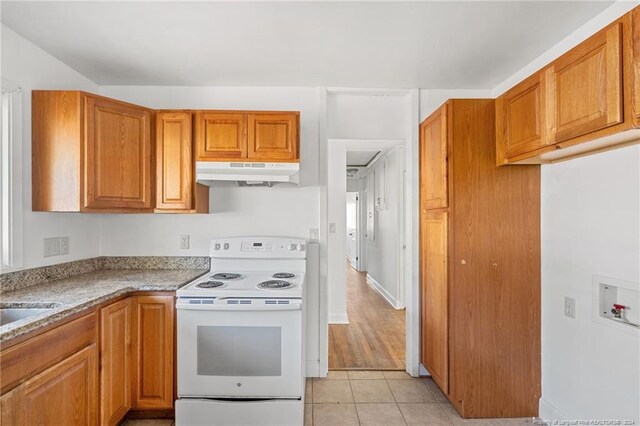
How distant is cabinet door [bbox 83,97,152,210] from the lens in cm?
208

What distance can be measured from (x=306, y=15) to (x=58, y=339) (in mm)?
2059

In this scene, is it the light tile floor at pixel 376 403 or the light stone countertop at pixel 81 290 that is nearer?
the light stone countertop at pixel 81 290

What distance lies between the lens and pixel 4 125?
6.27 ft

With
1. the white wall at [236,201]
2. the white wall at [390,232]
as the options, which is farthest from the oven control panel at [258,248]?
the white wall at [390,232]

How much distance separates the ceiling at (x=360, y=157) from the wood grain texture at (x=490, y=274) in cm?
315

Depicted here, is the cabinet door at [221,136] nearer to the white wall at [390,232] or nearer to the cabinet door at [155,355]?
the cabinet door at [155,355]

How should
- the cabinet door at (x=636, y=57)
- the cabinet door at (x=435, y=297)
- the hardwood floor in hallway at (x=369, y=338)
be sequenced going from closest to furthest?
the cabinet door at (x=636, y=57) → the cabinet door at (x=435, y=297) → the hardwood floor in hallway at (x=369, y=338)

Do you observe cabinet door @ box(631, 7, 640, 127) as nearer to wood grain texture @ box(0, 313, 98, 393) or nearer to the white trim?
wood grain texture @ box(0, 313, 98, 393)

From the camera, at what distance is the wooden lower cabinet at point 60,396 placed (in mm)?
1312

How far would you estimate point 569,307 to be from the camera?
193cm

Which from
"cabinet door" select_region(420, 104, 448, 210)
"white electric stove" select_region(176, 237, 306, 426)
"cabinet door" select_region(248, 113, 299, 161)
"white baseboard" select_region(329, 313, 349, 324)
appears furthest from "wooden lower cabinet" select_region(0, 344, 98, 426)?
"white baseboard" select_region(329, 313, 349, 324)

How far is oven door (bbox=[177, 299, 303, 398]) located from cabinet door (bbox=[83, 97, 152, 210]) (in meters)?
0.89

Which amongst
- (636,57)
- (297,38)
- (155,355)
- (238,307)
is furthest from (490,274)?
(155,355)

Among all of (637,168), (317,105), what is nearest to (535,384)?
(637,168)
